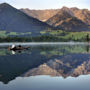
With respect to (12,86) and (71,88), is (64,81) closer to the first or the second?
(71,88)

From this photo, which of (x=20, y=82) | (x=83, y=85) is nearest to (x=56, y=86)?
(x=83, y=85)

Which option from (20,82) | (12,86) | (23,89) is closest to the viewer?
(23,89)

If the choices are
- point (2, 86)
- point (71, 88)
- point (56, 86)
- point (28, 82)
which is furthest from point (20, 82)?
point (71, 88)

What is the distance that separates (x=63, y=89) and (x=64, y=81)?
4.25m

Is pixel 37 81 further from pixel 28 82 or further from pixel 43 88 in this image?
pixel 43 88

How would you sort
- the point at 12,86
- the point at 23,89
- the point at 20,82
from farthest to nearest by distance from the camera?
the point at 20,82 < the point at 12,86 < the point at 23,89

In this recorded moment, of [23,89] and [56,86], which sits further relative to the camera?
[56,86]

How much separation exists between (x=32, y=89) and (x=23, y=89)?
3.16ft

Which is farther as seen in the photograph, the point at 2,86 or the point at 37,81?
the point at 37,81

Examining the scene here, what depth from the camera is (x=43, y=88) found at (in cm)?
2262

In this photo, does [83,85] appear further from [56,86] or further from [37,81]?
[37,81]

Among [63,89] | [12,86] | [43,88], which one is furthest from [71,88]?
[12,86]

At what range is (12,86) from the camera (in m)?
23.6

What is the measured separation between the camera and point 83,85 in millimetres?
24062
